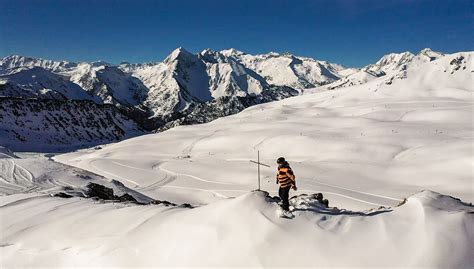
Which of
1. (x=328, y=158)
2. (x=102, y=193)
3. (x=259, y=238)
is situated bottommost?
(x=102, y=193)

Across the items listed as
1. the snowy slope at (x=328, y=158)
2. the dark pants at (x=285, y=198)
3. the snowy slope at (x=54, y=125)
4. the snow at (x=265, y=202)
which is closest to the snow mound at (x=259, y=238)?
the snow at (x=265, y=202)

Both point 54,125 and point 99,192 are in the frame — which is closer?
point 99,192

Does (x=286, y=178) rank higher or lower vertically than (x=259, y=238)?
higher

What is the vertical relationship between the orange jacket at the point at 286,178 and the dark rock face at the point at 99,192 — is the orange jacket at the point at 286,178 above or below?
above

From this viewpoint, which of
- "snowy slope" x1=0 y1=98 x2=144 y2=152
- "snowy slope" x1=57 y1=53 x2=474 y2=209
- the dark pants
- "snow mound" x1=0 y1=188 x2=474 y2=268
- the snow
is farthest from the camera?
"snowy slope" x1=0 y1=98 x2=144 y2=152

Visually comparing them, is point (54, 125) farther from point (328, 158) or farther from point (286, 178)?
point (286, 178)

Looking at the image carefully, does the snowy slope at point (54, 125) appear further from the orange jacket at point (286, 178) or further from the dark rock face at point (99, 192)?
the orange jacket at point (286, 178)

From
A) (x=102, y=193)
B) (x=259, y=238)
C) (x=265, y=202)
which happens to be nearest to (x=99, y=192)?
(x=102, y=193)

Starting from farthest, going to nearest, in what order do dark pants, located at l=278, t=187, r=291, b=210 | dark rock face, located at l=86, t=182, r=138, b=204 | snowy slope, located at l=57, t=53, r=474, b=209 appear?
snowy slope, located at l=57, t=53, r=474, b=209, dark rock face, located at l=86, t=182, r=138, b=204, dark pants, located at l=278, t=187, r=291, b=210

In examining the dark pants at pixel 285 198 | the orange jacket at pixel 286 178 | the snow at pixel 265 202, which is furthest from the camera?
the orange jacket at pixel 286 178

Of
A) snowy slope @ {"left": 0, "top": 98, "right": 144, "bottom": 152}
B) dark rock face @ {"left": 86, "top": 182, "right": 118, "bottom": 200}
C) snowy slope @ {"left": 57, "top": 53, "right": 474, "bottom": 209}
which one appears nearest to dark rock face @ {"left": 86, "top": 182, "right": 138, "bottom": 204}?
dark rock face @ {"left": 86, "top": 182, "right": 118, "bottom": 200}

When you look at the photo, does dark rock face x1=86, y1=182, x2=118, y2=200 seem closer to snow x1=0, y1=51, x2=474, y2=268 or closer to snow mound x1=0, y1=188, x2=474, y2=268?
snow x1=0, y1=51, x2=474, y2=268

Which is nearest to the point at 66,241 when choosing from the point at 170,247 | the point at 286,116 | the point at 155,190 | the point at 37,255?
the point at 37,255

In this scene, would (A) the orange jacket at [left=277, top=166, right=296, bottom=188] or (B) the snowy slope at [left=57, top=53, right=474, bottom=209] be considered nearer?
(A) the orange jacket at [left=277, top=166, right=296, bottom=188]
